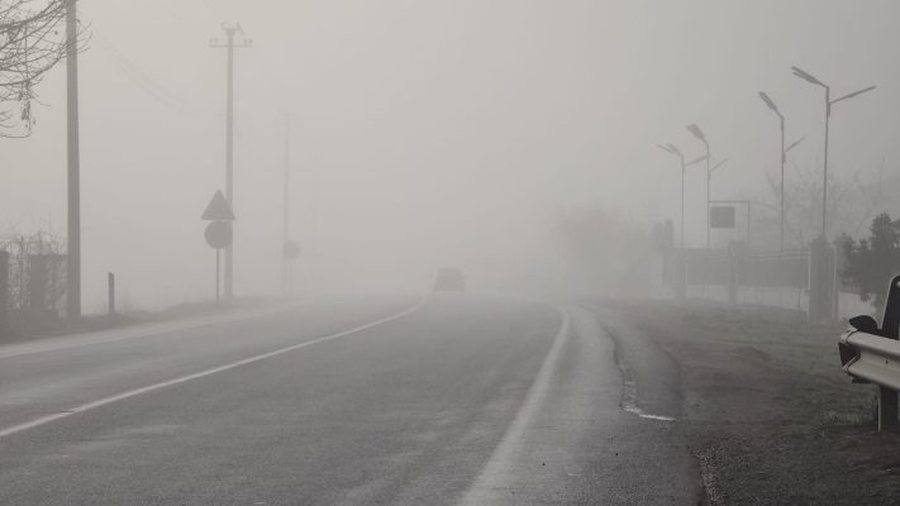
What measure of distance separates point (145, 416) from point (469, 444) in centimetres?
285

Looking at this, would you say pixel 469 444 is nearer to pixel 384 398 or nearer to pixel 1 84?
pixel 384 398

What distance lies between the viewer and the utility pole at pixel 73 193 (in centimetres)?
2559

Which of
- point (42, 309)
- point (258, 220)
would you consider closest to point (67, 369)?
point (42, 309)

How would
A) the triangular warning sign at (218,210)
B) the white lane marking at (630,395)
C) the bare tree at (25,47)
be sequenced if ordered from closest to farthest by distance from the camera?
the white lane marking at (630,395)
the bare tree at (25,47)
the triangular warning sign at (218,210)

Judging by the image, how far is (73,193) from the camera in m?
26.5

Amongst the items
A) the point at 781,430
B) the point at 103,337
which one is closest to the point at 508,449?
the point at 781,430

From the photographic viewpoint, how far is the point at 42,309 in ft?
83.9

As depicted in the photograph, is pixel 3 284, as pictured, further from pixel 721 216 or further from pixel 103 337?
pixel 721 216

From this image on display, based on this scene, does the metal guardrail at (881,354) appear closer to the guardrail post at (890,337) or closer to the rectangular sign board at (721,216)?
the guardrail post at (890,337)

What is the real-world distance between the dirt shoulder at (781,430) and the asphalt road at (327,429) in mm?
352

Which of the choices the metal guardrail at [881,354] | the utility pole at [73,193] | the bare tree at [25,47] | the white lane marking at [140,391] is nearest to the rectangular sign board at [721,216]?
the utility pole at [73,193]

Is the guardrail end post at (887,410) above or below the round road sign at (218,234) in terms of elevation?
below

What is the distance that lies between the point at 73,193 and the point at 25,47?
312 inches

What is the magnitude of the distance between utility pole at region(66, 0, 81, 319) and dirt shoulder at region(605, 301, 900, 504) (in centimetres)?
1305
